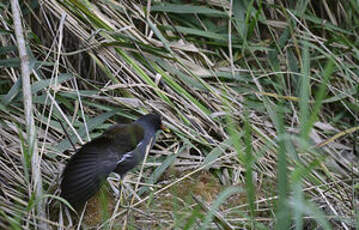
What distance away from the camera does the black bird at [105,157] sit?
2.84 metres

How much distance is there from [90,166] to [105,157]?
4.6 inches

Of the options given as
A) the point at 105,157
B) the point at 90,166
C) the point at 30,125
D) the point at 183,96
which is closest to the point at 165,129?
the point at 183,96

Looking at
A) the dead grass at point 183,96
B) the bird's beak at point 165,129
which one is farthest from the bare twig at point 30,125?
the bird's beak at point 165,129

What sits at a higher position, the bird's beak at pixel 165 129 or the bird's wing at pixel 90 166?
the bird's wing at pixel 90 166

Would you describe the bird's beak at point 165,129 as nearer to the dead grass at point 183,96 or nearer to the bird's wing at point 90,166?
the dead grass at point 183,96

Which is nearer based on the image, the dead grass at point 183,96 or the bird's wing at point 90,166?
the bird's wing at point 90,166

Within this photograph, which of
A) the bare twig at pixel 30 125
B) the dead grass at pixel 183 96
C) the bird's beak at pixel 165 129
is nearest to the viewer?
the bare twig at pixel 30 125

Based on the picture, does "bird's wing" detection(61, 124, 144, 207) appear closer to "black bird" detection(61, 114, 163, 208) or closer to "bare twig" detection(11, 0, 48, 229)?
"black bird" detection(61, 114, 163, 208)

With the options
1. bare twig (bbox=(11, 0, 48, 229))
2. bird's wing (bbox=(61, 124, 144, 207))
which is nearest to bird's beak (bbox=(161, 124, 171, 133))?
bird's wing (bbox=(61, 124, 144, 207))

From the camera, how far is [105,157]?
3010mm

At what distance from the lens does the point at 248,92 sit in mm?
3842

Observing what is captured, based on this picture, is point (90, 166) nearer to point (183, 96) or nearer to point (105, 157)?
point (105, 157)

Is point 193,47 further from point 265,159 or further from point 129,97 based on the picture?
point 265,159

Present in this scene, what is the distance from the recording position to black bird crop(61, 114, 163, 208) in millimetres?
2842
